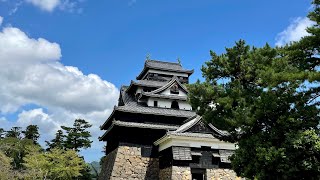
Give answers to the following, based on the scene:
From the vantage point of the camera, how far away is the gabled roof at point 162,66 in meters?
33.4

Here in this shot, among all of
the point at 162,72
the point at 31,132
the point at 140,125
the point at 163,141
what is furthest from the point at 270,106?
the point at 31,132

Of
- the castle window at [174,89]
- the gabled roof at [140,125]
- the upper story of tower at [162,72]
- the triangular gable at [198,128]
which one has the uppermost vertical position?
the upper story of tower at [162,72]

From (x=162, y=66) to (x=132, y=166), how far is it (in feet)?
43.4

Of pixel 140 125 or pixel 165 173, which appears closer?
pixel 165 173

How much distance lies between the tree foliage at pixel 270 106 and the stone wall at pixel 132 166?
9736 mm

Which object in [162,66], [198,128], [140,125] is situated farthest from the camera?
[162,66]

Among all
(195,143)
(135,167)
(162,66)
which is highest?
(162,66)

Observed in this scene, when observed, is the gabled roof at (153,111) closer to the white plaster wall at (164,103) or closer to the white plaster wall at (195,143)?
the white plaster wall at (164,103)

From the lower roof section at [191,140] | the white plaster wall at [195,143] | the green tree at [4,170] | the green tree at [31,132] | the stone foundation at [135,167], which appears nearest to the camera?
the green tree at [4,170]

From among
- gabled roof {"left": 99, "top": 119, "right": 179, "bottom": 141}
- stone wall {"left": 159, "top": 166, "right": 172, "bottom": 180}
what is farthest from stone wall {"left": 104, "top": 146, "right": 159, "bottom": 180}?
gabled roof {"left": 99, "top": 119, "right": 179, "bottom": 141}

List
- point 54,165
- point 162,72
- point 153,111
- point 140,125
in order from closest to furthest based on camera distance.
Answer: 1. point 140,125
2. point 153,111
3. point 54,165
4. point 162,72

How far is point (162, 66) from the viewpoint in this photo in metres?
34.1

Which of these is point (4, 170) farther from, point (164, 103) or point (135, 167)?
point (164, 103)

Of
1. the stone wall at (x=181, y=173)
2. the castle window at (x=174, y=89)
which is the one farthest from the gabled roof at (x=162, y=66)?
the stone wall at (x=181, y=173)
